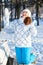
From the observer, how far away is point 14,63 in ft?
19.8

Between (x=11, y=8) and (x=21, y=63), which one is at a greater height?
(x=11, y=8)

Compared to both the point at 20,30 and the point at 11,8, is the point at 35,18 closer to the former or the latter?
the point at 11,8

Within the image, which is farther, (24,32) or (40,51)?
(40,51)

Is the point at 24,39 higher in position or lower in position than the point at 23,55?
higher

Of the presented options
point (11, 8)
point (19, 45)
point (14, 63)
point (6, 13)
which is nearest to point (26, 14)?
point (19, 45)

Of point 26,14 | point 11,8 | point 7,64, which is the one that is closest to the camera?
point 7,64

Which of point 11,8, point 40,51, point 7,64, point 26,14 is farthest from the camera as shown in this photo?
point 11,8

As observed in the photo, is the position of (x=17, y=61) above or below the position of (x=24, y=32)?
below

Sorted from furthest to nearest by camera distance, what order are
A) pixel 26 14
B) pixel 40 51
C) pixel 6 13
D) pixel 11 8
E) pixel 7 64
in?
pixel 11 8, pixel 6 13, pixel 40 51, pixel 26 14, pixel 7 64

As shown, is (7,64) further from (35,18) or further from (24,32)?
(35,18)

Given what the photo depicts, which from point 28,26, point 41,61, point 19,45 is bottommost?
point 41,61

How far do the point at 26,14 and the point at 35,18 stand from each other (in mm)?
11441

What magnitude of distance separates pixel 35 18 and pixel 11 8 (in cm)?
201

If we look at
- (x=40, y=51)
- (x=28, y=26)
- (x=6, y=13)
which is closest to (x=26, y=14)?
(x=28, y=26)
